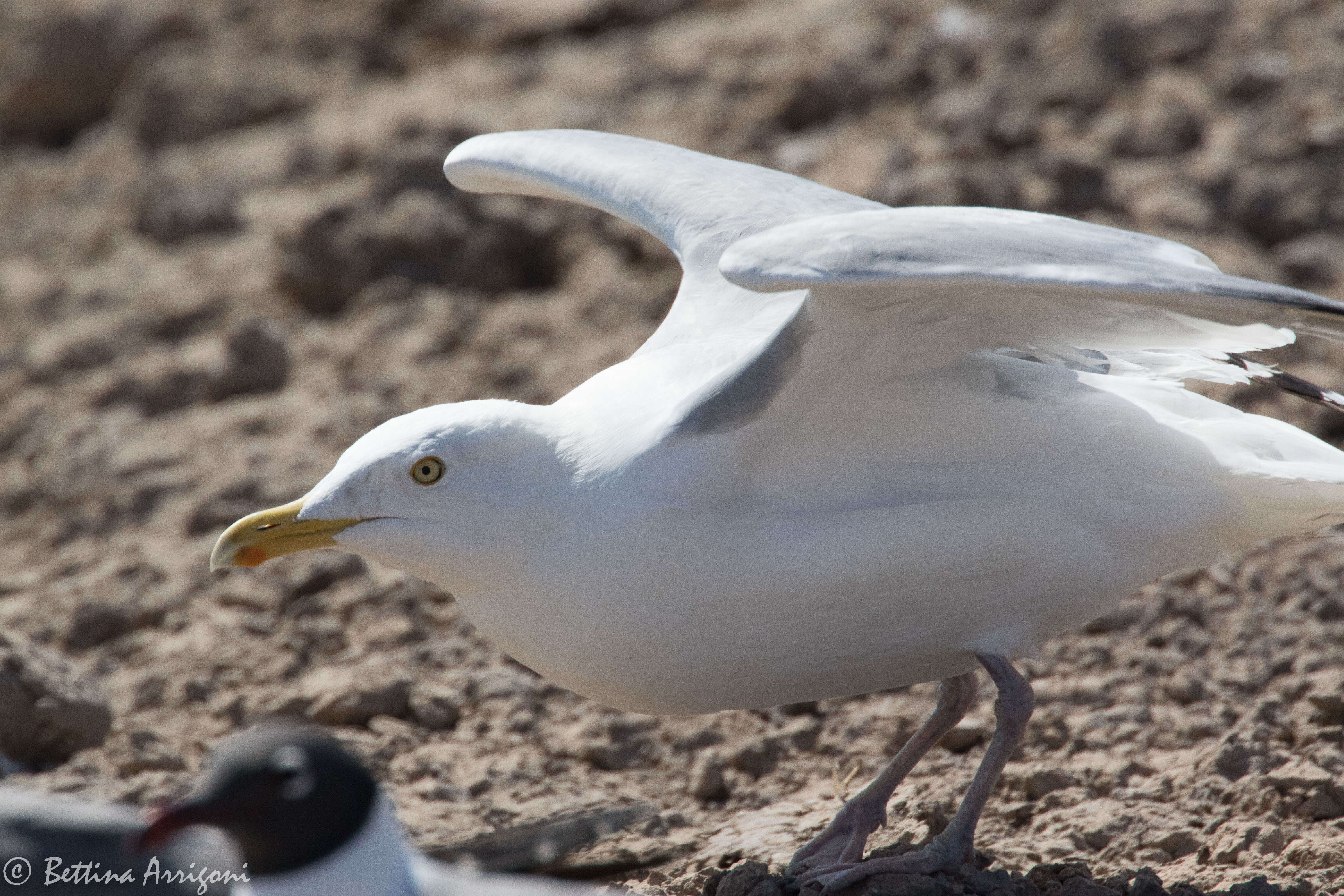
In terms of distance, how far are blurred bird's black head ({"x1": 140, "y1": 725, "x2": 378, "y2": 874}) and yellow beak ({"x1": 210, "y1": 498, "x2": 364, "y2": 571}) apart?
0.74m

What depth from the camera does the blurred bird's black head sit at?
2.79 metres

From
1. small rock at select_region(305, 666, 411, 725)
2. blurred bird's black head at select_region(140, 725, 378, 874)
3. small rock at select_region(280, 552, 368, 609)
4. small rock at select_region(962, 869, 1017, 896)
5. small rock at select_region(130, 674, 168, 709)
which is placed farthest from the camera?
small rock at select_region(280, 552, 368, 609)

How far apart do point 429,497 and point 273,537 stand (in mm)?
394

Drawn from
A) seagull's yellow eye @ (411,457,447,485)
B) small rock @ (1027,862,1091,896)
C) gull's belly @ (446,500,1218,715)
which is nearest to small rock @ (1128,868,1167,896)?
small rock @ (1027,862,1091,896)

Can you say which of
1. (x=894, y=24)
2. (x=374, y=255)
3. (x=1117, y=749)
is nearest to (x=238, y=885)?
(x=1117, y=749)

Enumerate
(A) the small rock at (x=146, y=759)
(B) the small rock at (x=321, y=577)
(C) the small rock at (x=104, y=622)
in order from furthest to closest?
(B) the small rock at (x=321, y=577), (C) the small rock at (x=104, y=622), (A) the small rock at (x=146, y=759)

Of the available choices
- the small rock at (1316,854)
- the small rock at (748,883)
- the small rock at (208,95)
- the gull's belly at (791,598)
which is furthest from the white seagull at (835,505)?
the small rock at (208,95)

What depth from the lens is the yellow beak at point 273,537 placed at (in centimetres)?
354

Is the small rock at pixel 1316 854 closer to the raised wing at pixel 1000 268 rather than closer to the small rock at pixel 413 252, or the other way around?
the raised wing at pixel 1000 268

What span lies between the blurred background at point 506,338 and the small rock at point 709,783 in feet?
0.04

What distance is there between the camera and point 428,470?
3520 mm

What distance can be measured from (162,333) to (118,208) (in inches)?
67.0

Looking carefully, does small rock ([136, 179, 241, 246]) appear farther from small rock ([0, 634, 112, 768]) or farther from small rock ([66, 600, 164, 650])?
small rock ([0, 634, 112, 768])

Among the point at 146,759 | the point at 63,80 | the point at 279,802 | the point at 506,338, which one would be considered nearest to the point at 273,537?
the point at 279,802
